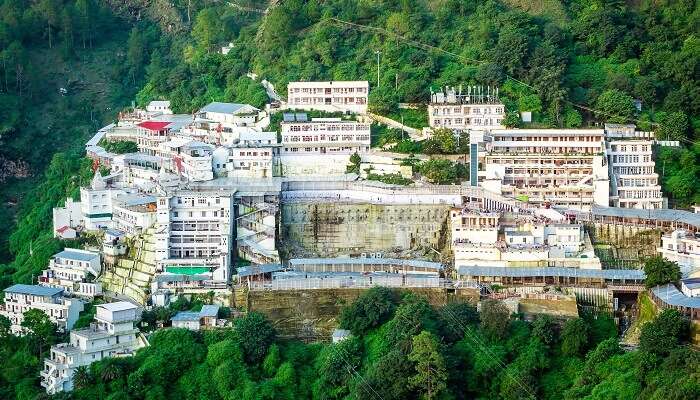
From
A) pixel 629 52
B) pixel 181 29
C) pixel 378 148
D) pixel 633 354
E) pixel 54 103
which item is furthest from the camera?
pixel 181 29

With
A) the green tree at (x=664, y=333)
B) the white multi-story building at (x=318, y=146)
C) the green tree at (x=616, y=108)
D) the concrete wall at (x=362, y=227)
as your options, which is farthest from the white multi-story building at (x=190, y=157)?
the green tree at (x=664, y=333)

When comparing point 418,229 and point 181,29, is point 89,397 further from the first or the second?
point 181,29

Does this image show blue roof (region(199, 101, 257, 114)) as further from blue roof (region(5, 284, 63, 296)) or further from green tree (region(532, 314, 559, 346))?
green tree (region(532, 314, 559, 346))

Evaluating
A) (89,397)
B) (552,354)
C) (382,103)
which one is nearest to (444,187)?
(382,103)

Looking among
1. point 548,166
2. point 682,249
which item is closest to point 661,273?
point 682,249

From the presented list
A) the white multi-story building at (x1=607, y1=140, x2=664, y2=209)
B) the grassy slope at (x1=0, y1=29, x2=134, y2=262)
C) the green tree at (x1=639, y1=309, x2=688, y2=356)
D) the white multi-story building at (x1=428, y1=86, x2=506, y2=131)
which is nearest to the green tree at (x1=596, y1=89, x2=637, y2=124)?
the white multi-story building at (x1=607, y1=140, x2=664, y2=209)
